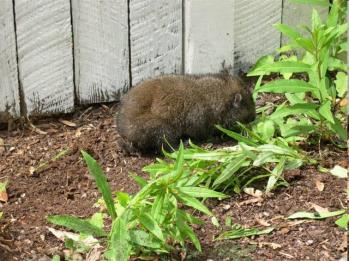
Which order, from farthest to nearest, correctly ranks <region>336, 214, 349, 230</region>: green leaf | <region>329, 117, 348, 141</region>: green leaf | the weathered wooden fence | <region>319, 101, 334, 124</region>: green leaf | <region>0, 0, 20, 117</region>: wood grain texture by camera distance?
the weathered wooden fence
<region>0, 0, 20, 117</region>: wood grain texture
<region>329, 117, 348, 141</region>: green leaf
<region>319, 101, 334, 124</region>: green leaf
<region>336, 214, 349, 230</region>: green leaf

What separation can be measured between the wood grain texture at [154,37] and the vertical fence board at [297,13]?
34.3 inches

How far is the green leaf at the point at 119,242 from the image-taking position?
3.79 metres

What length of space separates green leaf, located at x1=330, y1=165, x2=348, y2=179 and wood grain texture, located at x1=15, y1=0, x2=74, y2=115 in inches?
77.8

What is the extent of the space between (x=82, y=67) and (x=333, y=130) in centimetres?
181

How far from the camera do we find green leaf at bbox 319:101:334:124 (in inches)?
186

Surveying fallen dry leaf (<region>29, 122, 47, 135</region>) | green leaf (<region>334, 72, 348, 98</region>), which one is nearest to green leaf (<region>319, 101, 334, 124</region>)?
green leaf (<region>334, 72, 348, 98</region>)

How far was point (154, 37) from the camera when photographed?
19.0ft

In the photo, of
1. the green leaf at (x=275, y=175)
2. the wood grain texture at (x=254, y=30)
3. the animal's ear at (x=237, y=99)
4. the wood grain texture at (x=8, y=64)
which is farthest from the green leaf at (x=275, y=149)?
the wood grain texture at (x=8, y=64)

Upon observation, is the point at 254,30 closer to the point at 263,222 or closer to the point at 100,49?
the point at 100,49

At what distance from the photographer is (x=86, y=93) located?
19.2 ft

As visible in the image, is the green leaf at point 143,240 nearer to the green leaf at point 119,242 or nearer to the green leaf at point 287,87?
the green leaf at point 119,242

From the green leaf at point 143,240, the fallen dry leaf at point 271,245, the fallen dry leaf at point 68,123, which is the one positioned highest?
the green leaf at point 143,240

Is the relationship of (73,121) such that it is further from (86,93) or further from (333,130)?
(333,130)

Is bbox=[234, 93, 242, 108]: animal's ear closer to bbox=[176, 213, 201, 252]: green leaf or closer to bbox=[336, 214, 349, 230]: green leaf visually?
bbox=[336, 214, 349, 230]: green leaf
